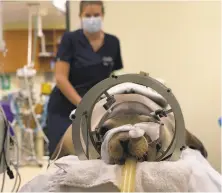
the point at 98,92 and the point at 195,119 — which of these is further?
the point at 195,119

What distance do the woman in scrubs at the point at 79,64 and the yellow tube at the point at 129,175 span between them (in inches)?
36.6

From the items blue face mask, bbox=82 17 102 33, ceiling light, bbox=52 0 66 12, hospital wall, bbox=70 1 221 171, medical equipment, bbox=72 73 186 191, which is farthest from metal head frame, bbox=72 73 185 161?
hospital wall, bbox=70 1 221 171

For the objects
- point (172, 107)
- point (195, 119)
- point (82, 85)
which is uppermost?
point (172, 107)

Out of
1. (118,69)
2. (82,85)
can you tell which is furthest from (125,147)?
(118,69)

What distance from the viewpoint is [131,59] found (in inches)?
105

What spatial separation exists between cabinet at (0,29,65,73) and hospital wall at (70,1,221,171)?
1.20 feet

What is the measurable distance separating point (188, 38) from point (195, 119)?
0.57m

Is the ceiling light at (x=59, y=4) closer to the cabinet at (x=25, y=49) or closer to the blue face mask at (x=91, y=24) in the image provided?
the cabinet at (x=25, y=49)

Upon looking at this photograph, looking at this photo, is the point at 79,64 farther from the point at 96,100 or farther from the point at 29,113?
the point at 29,113

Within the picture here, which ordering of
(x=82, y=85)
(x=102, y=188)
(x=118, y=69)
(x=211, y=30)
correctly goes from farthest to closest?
(x=211, y=30), (x=118, y=69), (x=82, y=85), (x=102, y=188)

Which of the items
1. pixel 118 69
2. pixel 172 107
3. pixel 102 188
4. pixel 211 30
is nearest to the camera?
pixel 102 188

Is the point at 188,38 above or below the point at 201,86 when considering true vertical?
above

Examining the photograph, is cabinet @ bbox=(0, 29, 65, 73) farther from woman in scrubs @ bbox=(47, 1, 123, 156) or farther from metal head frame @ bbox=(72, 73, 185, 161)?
metal head frame @ bbox=(72, 73, 185, 161)

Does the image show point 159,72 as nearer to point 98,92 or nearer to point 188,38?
point 188,38
